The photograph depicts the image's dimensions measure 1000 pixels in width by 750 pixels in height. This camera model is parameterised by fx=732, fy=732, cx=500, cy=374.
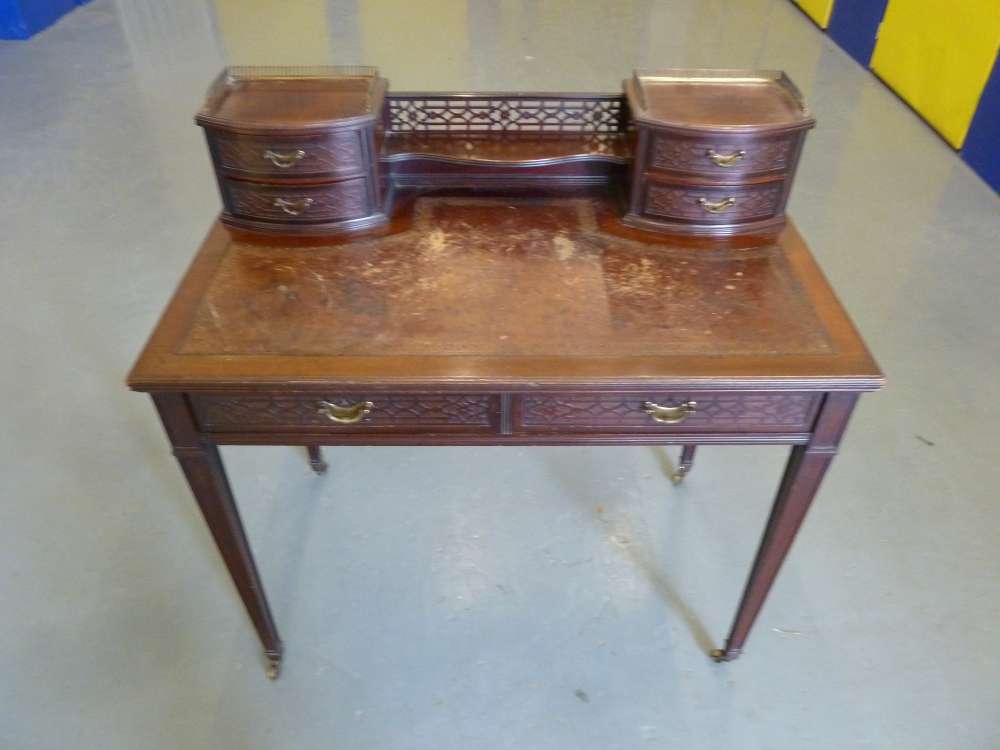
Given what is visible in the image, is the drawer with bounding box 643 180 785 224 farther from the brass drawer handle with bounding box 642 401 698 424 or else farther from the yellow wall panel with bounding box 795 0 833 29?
the yellow wall panel with bounding box 795 0 833 29

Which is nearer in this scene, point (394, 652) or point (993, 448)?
point (394, 652)

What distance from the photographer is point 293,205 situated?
1.33 meters

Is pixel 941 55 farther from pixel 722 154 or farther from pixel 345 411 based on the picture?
pixel 345 411

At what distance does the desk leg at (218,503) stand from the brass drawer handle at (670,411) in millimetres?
692

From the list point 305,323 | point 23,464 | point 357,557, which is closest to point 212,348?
point 305,323

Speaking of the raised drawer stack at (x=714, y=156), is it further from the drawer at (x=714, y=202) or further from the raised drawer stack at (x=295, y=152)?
the raised drawer stack at (x=295, y=152)

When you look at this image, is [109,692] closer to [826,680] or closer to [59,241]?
[826,680]

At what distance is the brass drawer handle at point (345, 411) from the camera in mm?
1118

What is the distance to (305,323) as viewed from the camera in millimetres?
1158

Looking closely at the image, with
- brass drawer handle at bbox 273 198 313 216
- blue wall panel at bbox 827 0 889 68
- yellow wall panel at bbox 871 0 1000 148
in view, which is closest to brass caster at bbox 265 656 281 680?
brass drawer handle at bbox 273 198 313 216

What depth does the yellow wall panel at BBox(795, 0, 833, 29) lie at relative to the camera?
4.72 metres

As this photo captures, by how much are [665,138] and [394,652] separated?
116cm

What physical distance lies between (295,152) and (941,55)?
3.50m

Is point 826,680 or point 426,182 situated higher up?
point 426,182
